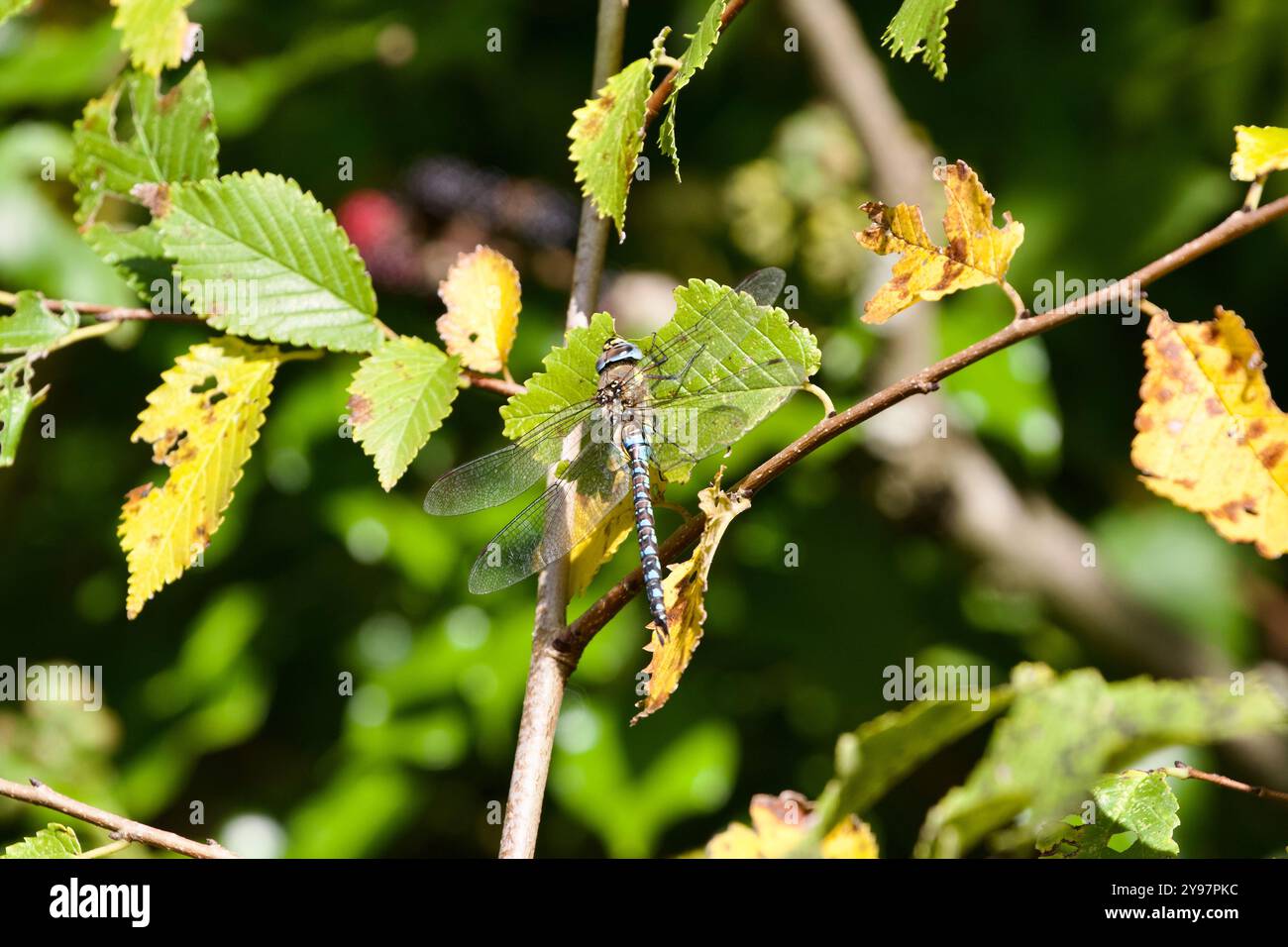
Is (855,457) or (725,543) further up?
(855,457)

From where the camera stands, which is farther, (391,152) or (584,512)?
(391,152)

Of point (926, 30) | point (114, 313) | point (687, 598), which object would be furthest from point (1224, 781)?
point (114, 313)

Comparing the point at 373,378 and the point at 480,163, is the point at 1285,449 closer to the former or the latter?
the point at 373,378

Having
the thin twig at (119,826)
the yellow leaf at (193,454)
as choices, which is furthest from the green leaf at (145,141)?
the thin twig at (119,826)

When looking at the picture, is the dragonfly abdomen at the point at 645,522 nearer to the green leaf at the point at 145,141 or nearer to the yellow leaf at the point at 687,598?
the yellow leaf at the point at 687,598

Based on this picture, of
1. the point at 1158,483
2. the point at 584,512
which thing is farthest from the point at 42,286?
the point at 1158,483

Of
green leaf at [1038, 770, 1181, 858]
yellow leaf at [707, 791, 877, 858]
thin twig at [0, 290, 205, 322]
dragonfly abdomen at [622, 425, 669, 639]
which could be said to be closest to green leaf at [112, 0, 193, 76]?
thin twig at [0, 290, 205, 322]
